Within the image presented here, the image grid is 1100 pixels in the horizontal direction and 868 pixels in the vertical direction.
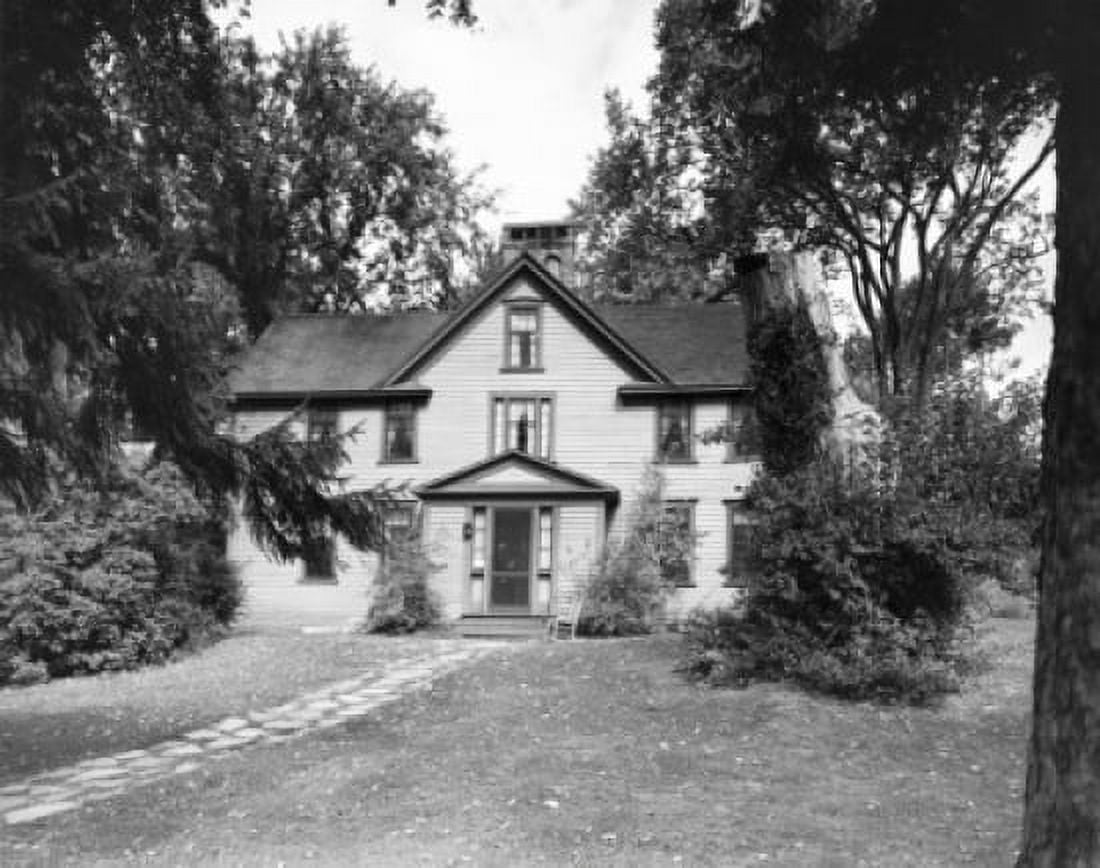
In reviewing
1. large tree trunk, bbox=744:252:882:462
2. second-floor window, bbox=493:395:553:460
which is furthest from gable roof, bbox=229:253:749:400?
large tree trunk, bbox=744:252:882:462

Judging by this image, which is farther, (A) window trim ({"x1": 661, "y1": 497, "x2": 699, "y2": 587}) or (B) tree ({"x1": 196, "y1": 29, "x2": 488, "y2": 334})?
(B) tree ({"x1": 196, "y1": 29, "x2": 488, "y2": 334})

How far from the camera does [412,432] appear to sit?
2369 cm

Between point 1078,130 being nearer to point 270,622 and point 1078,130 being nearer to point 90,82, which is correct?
point 90,82

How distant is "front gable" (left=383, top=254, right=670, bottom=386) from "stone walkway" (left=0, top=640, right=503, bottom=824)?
1052cm

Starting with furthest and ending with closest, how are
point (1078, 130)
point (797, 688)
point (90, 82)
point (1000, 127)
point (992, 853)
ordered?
point (1000, 127), point (797, 688), point (90, 82), point (992, 853), point (1078, 130)

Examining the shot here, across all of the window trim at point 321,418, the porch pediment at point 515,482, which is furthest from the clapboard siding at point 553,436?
the porch pediment at point 515,482

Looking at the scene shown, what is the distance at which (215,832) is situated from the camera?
6117 millimetres

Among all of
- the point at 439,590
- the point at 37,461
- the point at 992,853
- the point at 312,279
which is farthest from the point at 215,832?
the point at 312,279

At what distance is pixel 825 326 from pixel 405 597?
11644 mm

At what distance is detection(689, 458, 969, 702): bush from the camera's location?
1050 centimetres

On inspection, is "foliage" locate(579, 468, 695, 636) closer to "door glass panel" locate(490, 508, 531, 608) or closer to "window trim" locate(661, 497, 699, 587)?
"window trim" locate(661, 497, 699, 587)

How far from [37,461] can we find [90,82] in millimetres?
3107

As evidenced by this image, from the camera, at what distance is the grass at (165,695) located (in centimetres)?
966

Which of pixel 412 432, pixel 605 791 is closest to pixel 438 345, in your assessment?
pixel 412 432
